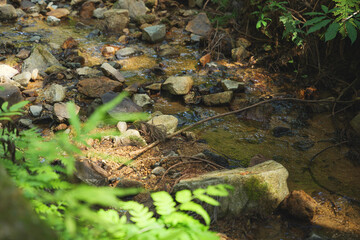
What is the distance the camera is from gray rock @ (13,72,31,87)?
4.58m

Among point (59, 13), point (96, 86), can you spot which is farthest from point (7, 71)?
point (59, 13)

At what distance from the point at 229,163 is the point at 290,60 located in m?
2.81

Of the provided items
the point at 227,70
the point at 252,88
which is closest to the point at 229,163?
the point at 252,88

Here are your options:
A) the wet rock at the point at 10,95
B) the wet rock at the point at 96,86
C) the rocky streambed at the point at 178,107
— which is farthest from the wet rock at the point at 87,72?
the wet rock at the point at 10,95

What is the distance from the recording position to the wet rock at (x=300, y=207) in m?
2.27

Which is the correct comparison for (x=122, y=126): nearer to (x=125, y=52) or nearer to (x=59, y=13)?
(x=125, y=52)

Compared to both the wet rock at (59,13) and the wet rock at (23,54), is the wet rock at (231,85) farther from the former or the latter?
the wet rock at (59,13)

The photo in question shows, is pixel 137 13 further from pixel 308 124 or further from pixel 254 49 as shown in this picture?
pixel 308 124

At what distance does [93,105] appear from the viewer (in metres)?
4.02

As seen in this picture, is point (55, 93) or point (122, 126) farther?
point (55, 93)

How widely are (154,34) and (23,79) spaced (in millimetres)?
2958

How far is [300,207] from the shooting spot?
2.28 metres

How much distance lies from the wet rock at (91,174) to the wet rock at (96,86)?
1841 mm

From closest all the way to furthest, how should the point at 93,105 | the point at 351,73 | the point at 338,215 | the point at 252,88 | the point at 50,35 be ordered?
1. the point at 338,215
2. the point at 93,105
3. the point at 351,73
4. the point at 252,88
5. the point at 50,35
